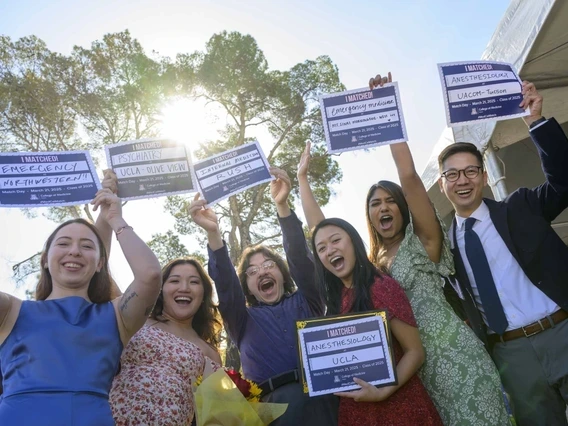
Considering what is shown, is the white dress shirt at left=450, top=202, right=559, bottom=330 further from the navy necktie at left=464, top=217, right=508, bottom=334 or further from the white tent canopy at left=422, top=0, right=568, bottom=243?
the white tent canopy at left=422, top=0, right=568, bottom=243

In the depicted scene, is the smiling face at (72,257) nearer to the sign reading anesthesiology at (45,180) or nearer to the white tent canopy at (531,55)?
the sign reading anesthesiology at (45,180)

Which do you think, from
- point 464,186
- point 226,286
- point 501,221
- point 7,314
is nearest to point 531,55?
point 464,186

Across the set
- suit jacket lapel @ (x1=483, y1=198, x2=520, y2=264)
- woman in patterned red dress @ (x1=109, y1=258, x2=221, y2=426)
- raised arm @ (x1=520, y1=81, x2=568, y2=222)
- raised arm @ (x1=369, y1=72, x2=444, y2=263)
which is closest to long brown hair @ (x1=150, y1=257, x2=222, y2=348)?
woman in patterned red dress @ (x1=109, y1=258, x2=221, y2=426)

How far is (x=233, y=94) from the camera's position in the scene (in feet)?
44.9

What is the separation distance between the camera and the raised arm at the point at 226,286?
10.1 ft

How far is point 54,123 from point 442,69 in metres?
12.1

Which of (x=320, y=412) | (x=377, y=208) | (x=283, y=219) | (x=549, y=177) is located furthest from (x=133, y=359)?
(x=549, y=177)

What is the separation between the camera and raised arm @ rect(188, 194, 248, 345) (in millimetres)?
3078

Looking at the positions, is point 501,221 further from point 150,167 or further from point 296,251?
point 150,167

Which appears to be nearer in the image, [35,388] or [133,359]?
[35,388]

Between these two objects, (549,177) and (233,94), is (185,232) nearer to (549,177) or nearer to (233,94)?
(233,94)

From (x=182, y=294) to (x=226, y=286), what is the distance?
0.97ft

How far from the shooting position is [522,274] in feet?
8.97

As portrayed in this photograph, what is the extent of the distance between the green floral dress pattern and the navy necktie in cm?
16
